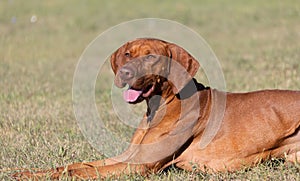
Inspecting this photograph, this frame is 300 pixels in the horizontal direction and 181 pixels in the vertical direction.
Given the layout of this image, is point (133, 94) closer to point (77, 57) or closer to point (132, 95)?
point (132, 95)

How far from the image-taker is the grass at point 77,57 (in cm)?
678

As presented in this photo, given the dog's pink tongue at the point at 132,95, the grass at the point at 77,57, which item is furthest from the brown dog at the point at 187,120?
the grass at the point at 77,57

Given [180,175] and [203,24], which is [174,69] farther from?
[203,24]

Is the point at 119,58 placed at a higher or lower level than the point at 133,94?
higher

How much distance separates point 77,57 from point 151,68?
894cm

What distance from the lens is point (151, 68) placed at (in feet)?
19.4

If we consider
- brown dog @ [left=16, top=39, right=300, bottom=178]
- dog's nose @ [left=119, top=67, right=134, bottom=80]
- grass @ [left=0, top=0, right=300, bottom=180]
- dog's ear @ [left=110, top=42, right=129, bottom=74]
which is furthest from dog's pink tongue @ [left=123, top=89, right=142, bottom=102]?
grass @ [left=0, top=0, right=300, bottom=180]

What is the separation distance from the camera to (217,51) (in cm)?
1495

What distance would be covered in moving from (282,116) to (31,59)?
877 cm

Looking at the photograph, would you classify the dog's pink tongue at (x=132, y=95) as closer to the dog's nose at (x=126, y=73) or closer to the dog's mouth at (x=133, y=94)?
the dog's mouth at (x=133, y=94)

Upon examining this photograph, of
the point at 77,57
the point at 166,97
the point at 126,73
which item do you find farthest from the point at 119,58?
the point at 77,57

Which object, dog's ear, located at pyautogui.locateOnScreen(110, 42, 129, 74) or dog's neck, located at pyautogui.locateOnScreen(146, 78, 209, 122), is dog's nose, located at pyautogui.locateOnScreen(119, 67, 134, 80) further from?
dog's neck, located at pyautogui.locateOnScreen(146, 78, 209, 122)

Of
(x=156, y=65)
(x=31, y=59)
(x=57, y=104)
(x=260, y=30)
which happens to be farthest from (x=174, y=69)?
(x=260, y=30)

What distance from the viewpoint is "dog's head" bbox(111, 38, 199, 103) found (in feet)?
19.4
